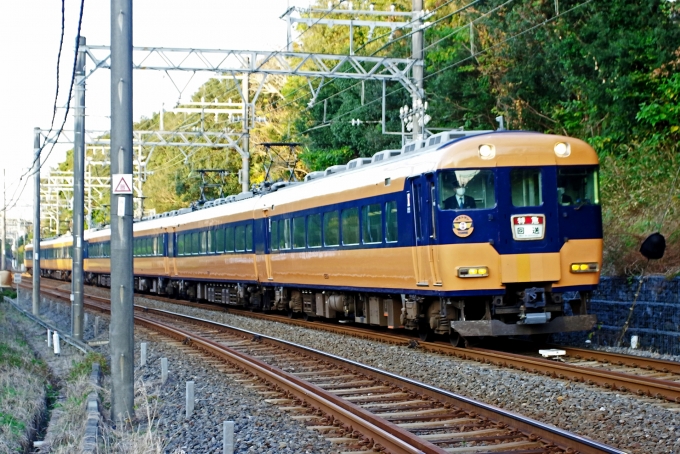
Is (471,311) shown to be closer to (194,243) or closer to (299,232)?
(299,232)

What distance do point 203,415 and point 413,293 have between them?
5.17 meters

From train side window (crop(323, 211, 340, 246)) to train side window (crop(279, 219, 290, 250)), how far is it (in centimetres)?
266

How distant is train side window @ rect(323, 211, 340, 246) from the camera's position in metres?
17.7

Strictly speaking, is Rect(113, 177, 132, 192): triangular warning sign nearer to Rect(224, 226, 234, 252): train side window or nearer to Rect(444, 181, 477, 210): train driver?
Rect(444, 181, 477, 210): train driver

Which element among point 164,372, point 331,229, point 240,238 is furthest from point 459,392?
point 240,238

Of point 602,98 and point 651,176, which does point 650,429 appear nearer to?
point 651,176

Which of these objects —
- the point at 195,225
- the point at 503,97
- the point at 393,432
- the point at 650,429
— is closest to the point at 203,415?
the point at 393,432

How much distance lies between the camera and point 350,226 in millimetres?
17062

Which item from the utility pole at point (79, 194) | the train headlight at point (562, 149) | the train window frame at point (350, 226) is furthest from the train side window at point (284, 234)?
the train headlight at point (562, 149)

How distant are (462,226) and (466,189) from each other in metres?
0.53

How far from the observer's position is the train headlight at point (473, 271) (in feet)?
43.0

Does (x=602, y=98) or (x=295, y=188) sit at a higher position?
(x=602, y=98)

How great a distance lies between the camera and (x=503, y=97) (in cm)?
2694

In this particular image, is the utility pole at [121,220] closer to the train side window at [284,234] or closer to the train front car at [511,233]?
the train front car at [511,233]
